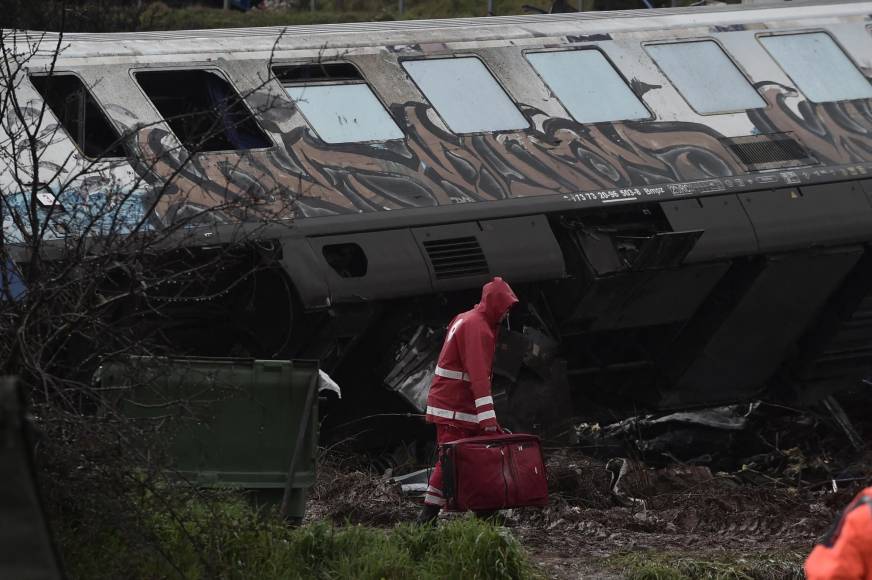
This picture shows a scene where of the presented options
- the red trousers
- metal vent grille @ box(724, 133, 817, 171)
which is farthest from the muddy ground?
metal vent grille @ box(724, 133, 817, 171)

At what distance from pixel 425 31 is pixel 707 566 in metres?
5.56

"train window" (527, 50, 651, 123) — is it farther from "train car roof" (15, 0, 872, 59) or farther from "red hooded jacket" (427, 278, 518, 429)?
"red hooded jacket" (427, 278, 518, 429)

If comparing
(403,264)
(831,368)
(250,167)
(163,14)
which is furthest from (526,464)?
(163,14)

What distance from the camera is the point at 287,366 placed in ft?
29.0

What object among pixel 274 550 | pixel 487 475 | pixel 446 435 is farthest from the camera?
pixel 446 435

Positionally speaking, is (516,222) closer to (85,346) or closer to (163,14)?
(85,346)

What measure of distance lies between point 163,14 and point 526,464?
2066cm

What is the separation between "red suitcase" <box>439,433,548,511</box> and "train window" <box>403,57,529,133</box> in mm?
3706

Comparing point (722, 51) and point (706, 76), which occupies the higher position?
point (722, 51)

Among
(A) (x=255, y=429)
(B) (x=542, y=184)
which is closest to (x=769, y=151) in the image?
(B) (x=542, y=184)

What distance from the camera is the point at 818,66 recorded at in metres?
13.5

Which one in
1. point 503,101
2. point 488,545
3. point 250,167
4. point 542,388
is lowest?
point 488,545

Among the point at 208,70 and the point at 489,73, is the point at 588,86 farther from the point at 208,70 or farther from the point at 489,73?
the point at 208,70

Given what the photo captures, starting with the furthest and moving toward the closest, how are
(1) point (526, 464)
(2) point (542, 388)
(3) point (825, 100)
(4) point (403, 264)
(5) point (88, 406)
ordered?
(3) point (825, 100), (2) point (542, 388), (4) point (403, 264), (1) point (526, 464), (5) point (88, 406)
